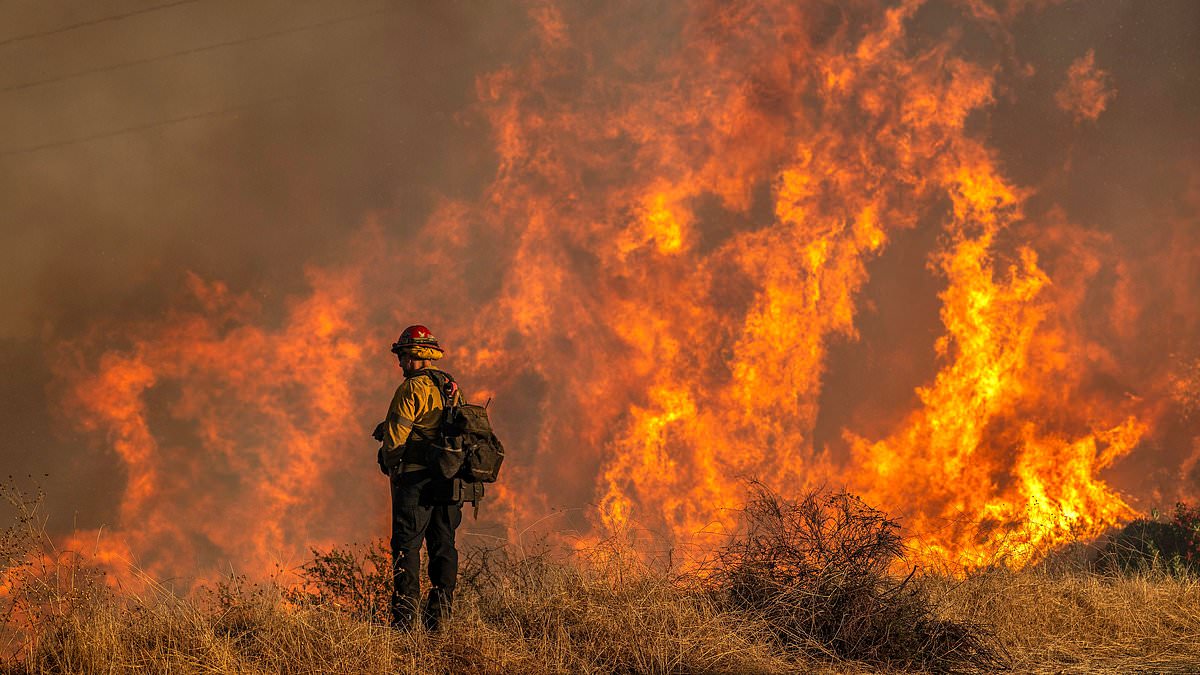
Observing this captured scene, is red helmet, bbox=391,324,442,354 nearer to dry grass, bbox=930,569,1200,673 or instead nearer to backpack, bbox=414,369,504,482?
backpack, bbox=414,369,504,482

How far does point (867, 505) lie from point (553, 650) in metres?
3.26

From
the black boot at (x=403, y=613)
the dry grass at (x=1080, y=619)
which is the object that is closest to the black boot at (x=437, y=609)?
the black boot at (x=403, y=613)

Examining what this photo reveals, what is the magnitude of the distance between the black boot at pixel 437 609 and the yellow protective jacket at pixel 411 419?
3.51 feet

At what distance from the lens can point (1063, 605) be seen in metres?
8.37

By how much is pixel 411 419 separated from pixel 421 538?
1.03 m

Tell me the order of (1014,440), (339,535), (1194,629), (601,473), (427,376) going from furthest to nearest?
1. (339,535)
2. (601,473)
3. (1014,440)
4. (1194,629)
5. (427,376)

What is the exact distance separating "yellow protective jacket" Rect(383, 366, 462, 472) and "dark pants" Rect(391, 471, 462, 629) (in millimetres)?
187

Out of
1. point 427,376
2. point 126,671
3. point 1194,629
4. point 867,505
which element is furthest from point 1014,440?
point 126,671

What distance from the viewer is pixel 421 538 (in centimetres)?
737

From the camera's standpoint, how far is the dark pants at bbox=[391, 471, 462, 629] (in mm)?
7137

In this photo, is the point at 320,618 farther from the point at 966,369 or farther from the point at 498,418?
the point at 498,418

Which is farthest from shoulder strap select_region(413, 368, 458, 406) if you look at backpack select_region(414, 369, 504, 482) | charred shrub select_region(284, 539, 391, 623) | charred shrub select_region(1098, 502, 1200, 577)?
charred shrub select_region(1098, 502, 1200, 577)

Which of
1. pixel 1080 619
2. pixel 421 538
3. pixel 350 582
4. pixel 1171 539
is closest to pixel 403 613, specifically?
pixel 421 538

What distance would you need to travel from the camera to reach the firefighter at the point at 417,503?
7180 mm
